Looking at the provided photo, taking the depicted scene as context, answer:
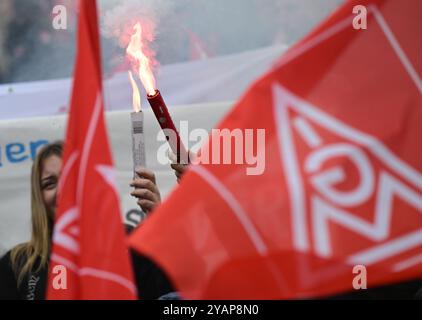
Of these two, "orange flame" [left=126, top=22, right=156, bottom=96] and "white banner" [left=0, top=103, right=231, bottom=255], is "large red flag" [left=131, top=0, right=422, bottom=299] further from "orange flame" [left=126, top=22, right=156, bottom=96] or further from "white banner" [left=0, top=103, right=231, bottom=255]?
"white banner" [left=0, top=103, right=231, bottom=255]

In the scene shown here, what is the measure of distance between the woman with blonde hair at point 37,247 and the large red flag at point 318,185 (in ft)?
4.33

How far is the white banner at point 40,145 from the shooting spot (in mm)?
3740

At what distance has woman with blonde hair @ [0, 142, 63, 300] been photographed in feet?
9.84

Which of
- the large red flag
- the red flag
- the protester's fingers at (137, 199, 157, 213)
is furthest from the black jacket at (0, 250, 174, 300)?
the large red flag

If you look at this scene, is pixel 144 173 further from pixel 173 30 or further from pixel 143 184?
pixel 173 30

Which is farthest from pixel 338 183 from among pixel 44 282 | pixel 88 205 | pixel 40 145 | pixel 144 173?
pixel 40 145

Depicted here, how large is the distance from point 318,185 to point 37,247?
1545 mm

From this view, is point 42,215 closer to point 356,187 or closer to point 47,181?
point 47,181

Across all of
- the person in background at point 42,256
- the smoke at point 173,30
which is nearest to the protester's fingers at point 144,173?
the person in background at point 42,256

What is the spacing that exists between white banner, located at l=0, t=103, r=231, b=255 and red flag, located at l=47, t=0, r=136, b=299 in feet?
5.75

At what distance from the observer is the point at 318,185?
5.82 ft
